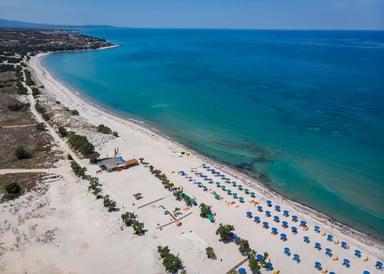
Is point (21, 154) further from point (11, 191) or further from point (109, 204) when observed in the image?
point (109, 204)

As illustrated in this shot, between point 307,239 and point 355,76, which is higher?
point 355,76

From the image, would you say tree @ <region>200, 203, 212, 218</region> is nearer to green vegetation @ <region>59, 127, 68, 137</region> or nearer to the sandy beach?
the sandy beach

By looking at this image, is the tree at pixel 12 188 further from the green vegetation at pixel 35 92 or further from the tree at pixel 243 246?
the green vegetation at pixel 35 92

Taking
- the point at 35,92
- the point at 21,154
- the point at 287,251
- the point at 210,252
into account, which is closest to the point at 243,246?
the point at 210,252

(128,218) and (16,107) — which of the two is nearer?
(128,218)

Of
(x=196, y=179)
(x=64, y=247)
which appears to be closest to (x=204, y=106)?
(x=196, y=179)

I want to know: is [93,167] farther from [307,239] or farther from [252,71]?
[252,71]
